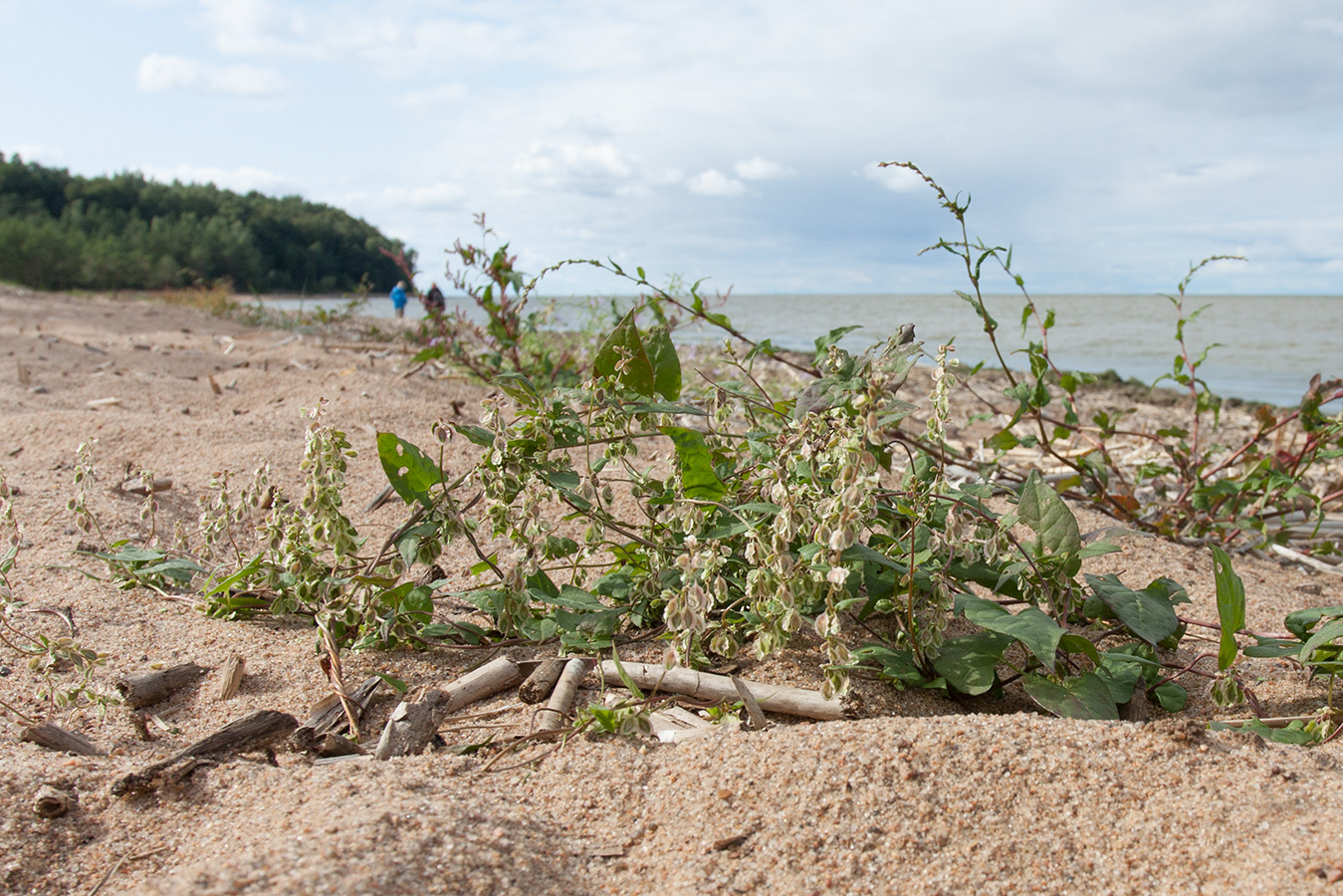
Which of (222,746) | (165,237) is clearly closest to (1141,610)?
(222,746)

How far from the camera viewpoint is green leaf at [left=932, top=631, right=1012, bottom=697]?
1.73 meters

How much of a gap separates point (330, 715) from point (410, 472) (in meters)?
0.56

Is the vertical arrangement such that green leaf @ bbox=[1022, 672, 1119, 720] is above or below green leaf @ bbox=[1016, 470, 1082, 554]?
below

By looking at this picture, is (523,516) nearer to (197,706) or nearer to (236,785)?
(236,785)

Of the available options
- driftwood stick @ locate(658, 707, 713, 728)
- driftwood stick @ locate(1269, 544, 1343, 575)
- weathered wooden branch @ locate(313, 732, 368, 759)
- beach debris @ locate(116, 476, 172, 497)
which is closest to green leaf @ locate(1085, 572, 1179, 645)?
driftwood stick @ locate(658, 707, 713, 728)

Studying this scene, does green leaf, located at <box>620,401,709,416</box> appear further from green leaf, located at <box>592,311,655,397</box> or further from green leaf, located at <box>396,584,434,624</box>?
green leaf, located at <box>396,584,434,624</box>

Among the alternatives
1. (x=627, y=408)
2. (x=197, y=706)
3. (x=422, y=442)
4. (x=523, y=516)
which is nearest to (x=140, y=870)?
(x=197, y=706)

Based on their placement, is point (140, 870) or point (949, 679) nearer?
point (140, 870)

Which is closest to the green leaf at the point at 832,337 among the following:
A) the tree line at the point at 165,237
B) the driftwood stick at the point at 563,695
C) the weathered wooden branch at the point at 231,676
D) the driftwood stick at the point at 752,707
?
the driftwood stick at the point at 752,707

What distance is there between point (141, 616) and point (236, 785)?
3.92ft

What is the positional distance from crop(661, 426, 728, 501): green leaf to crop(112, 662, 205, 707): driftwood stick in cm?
132

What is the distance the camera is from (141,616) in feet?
7.91

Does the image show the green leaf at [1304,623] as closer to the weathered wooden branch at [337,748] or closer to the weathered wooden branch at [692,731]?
the weathered wooden branch at [692,731]

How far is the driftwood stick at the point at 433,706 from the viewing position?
164 cm
